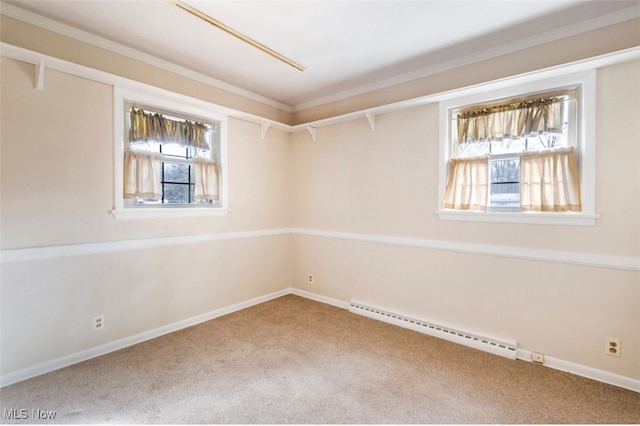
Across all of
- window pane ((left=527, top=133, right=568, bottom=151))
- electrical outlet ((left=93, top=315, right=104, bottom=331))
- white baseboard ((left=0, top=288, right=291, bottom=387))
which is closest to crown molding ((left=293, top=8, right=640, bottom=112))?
window pane ((left=527, top=133, right=568, bottom=151))

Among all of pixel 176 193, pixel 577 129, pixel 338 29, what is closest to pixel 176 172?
pixel 176 193

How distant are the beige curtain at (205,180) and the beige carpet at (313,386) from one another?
61.0 inches

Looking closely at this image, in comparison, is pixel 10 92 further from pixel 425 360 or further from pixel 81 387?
pixel 425 360

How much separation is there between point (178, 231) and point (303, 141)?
2130 mm

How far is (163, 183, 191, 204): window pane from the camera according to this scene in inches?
122

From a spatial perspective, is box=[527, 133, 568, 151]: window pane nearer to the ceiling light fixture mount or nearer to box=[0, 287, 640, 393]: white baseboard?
box=[0, 287, 640, 393]: white baseboard

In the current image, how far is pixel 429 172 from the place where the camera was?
121 inches

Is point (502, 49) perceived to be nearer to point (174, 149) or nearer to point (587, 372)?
point (587, 372)

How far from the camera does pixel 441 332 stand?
296 cm

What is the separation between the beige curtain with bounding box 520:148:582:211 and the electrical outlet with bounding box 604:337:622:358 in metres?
1.03

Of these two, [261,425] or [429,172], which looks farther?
[429,172]

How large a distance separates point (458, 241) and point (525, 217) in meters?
0.61

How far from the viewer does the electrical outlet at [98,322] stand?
2.56 m

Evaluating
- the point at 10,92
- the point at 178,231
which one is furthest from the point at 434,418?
the point at 10,92
